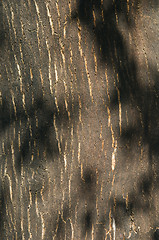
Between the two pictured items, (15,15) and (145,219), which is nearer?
(15,15)

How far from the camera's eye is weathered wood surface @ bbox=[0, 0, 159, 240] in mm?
1530

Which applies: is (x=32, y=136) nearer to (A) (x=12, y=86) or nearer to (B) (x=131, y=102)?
(A) (x=12, y=86)

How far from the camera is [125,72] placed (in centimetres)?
159

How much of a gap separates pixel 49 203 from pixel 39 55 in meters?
0.76

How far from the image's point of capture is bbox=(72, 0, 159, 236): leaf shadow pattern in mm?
1521

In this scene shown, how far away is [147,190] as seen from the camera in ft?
5.68

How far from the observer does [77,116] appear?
5.21 ft

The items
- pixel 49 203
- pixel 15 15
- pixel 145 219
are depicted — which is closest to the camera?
pixel 15 15

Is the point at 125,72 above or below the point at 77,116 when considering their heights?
above

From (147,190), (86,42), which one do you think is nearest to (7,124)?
(86,42)

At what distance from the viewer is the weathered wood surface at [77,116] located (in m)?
1.53

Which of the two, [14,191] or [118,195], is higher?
[14,191]

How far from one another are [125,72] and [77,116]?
33cm

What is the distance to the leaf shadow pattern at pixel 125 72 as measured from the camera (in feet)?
4.99
